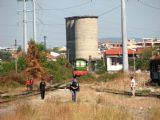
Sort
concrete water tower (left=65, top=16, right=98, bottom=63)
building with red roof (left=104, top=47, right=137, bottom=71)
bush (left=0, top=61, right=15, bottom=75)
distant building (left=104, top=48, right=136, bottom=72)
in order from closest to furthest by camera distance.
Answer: bush (left=0, top=61, right=15, bottom=75) < distant building (left=104, top=48, right=136, bottom=72) < building with red roof (left=104, top=47, right=137, bottom=71) < concrete water tower (left=65, top=16, right=98, bottom=63)

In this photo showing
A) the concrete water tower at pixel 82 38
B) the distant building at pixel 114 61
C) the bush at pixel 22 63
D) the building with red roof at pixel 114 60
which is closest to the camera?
the bush at pixel 22 63

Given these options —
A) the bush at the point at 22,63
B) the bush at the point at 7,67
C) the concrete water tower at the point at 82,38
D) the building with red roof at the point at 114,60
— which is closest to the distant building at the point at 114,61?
the building with red roof at the point at 114,60

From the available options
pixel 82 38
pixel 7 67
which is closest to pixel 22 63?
pixel 7 67

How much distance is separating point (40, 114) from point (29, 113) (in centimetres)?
45

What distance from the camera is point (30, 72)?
57031 millimetres

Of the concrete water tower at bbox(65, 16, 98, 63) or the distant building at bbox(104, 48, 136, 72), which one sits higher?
the concrete water tower at bbox(65, 16, 98, 63)

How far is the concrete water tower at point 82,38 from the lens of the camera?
11319 cm

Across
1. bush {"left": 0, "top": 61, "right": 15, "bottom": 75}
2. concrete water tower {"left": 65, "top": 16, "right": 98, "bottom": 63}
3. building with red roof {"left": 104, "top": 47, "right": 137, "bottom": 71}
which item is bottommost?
bush {"left": 0, "top": 61, "right": 15, "bottom": 75}

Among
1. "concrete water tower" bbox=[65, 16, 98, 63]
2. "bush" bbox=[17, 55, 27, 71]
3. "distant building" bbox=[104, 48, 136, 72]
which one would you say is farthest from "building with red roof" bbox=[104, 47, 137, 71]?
"bush" bbox=[17, 55, 27, 71]

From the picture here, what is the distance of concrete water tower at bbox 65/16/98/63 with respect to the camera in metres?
113

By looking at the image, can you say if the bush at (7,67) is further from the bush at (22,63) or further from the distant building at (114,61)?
the distant building at (114,61)

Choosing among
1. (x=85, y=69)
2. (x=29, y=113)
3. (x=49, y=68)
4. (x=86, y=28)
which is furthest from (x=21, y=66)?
(x=86, y=28)

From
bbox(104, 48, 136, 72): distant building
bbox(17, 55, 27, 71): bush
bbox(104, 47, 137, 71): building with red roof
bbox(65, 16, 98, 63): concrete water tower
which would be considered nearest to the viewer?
bbox(17, 55, 27, 71): bush

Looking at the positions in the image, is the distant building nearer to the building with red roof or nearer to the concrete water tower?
the building with red roof
